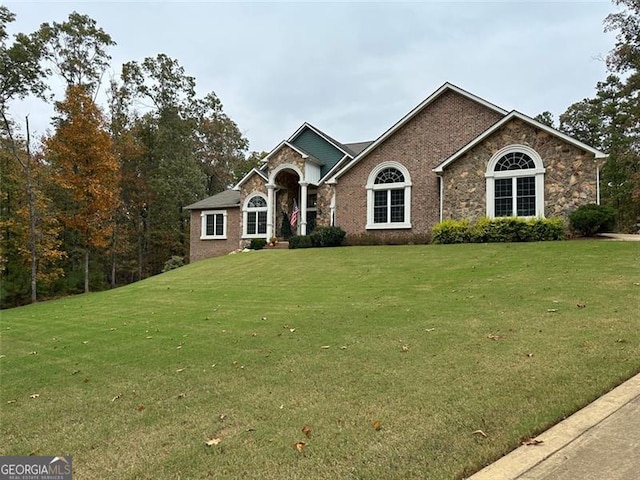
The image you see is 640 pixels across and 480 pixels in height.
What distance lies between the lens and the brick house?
18.9 metres

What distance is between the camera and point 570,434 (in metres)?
3.39

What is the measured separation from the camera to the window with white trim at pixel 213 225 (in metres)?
30.6

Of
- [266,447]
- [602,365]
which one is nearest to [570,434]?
[602,365]

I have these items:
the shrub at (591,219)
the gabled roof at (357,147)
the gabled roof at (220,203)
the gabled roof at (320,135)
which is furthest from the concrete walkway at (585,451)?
the gabled roof at (220,203)

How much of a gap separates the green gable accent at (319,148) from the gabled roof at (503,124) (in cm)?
821

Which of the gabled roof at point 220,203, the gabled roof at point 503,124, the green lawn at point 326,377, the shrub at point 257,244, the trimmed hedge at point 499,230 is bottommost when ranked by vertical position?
the green lawn at point 326,377

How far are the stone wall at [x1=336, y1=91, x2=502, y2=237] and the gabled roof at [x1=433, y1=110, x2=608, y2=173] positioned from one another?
1.34m

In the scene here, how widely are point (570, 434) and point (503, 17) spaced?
1483 centimetres

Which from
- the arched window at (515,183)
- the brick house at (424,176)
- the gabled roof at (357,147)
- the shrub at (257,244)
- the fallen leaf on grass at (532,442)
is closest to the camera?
the fallen leaf on grass at (532,442)

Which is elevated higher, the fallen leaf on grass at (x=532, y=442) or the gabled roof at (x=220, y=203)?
the gabled roof at (x=220, y=203)

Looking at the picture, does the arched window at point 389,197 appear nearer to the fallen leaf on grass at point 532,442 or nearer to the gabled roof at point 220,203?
the gabled roof at point 220,203

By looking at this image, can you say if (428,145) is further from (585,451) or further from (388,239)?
(585,451)

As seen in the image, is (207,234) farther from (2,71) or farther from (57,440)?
(57,440)

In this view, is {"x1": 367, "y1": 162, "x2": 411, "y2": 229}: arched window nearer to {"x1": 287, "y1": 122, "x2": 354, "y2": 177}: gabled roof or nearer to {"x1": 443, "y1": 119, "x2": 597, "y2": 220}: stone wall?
{"x1": 443, "y1": 119, "x2": 597, "y2": 220}: stone wall
